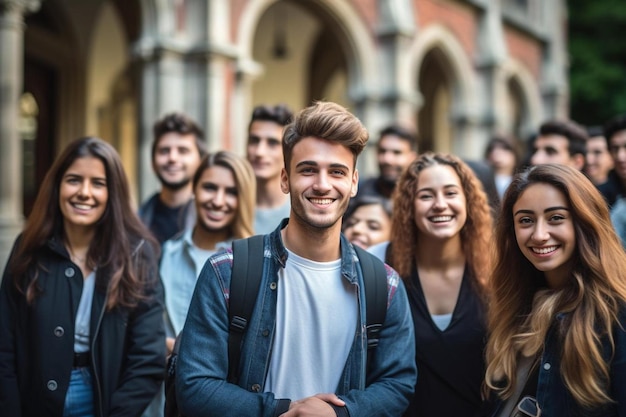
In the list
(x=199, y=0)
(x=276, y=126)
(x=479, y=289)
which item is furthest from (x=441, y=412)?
(x=199, y=0)

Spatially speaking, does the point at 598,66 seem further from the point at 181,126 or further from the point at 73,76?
the point at 181,126

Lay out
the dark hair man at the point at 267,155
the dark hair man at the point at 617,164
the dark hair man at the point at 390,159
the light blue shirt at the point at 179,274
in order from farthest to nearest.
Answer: the dark hair man at the point at 390,159 → the dark hair man at the point at 267,155 → the dark hair man at the point at 617,164 → the light blue shirt at the point at 179,274

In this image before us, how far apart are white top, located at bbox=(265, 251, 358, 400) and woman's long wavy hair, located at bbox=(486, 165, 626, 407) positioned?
577 mm

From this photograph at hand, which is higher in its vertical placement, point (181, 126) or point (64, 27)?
point (64, 27)

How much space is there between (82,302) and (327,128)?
1.34 m

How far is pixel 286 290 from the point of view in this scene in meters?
2.28

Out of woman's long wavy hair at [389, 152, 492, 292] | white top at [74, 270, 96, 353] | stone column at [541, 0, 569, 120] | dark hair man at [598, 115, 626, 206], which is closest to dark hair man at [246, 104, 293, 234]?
woman's long wavy hair at [389, 152, 492, 292]

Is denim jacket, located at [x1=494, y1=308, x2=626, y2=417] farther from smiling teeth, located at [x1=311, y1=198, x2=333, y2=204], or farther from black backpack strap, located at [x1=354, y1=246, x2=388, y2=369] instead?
smiling teeth, located at [x1=311, y1=198, x2=333, y2=204]

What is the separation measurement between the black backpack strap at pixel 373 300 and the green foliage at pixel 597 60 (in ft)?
62.8

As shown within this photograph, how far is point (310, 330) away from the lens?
228 cm

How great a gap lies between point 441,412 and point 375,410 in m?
0.69

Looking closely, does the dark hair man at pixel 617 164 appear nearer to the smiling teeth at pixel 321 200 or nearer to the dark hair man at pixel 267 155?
the dark hair man at pixel 267 155

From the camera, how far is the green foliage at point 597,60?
65.3 feet

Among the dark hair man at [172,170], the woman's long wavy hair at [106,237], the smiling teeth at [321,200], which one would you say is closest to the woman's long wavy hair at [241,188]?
the woman's long wavy hair at [106,237]
